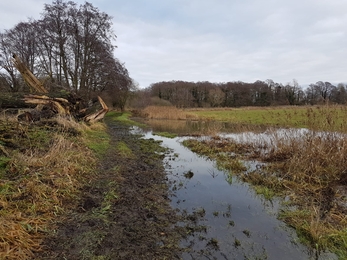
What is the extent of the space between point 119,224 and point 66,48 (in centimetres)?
2168

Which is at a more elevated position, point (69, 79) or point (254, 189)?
point (69, 79)

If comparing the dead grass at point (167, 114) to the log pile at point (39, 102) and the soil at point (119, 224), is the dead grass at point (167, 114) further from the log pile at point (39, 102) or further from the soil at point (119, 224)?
the soil at point (119, 224)

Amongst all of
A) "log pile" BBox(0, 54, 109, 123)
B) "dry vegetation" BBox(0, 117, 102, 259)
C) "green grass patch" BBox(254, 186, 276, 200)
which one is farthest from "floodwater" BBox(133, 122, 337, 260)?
"log pile" BBox(0, 54, 109, 123)

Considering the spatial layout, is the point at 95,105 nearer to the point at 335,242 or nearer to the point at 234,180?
the point at 234,180

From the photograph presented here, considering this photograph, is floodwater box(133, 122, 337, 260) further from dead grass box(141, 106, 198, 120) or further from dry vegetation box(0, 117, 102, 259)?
dead grass box(141, 106, 198, 120)

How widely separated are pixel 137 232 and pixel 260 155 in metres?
6.15

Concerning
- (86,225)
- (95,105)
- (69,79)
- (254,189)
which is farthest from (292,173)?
(69,79)

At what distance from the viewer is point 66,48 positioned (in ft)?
68.4

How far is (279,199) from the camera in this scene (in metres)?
4.72

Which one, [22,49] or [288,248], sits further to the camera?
[22,49]

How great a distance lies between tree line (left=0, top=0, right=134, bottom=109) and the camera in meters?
19.8

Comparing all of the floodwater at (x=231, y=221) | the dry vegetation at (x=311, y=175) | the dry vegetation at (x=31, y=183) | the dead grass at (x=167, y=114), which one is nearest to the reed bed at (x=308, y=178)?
the dry vegetation at (x=311, y=175)

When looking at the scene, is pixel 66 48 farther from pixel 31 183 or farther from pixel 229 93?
pixel 229 93

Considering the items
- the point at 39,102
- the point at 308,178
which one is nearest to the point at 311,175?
the point at 308,178
